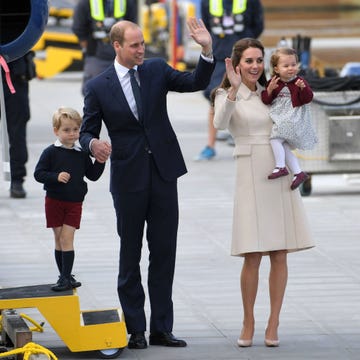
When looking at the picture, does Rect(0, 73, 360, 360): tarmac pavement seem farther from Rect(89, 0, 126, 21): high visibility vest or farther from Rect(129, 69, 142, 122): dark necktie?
Rect(89, 0, 126, 21): high visibility vest

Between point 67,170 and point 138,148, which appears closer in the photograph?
point 138,148

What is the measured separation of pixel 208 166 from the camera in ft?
47.5

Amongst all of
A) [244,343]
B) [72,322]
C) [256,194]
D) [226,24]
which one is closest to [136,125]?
[256,194]

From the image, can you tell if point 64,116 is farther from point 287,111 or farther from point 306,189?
point 306,189

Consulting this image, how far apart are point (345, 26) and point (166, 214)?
2237 centimetres

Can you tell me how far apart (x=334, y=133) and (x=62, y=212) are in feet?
17.5

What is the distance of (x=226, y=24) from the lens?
14.5 metres

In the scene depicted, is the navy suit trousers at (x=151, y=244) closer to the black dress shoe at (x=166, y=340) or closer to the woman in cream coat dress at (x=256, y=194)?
the black dress shoe at (x=166, y=340)

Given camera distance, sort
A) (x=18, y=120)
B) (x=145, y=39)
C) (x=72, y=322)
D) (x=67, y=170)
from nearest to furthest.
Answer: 1. (x=72, y=322)
2. (x=67, y=170)
3. (x=18, y=120)
4. (x=145, y=39)

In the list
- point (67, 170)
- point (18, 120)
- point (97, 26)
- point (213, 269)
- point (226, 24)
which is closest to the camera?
point (67, 170)

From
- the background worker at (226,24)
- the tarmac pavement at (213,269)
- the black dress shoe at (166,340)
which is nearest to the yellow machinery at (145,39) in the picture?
the background worker at (226,24)

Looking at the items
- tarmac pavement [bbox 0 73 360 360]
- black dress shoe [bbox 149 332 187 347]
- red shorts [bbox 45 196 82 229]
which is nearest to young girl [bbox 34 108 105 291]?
red shorts [bbox 45 196 82 229]

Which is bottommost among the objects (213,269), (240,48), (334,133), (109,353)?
(213,269)

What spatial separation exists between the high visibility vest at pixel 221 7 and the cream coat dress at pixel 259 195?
7358 millimetres
